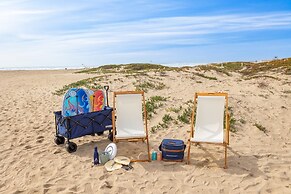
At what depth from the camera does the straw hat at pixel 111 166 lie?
6.48 metres

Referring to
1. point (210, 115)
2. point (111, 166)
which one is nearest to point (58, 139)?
point (111, 166)

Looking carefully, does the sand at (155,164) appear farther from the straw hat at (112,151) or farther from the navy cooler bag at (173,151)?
the straw hat at (112,151)

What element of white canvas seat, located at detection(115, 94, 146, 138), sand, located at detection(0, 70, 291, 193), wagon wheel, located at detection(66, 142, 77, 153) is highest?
white canvas seat, located at detection(115, 94, 146, 138)

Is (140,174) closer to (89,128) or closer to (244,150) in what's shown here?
(89,128)

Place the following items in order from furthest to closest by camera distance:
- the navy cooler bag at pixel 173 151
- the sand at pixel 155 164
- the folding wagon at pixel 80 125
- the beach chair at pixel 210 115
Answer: the folding wagon at pixel 80 125 → the beach chair at pixel 210 115 → the navy cooler bag at pixel 173 151 → the sand at pixel 155 164

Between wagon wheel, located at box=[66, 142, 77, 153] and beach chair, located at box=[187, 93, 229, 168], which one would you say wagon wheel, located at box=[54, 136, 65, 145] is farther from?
beach chair, located at box=[187, 93, 229, 168]

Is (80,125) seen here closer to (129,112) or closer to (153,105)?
(129,112)

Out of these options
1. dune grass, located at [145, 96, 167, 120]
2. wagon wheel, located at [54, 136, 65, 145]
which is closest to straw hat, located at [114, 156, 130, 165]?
wagon wheel, located at [54, 136, 65, 145]

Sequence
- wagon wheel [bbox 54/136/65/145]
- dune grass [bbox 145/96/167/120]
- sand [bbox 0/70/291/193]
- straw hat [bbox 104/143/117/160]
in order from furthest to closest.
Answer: dune grass [bbox 145/96/167/120] → wagon wheel [bbox 54/136/65/145] → straw hat [bbox 104/143/117/160] → sand [bbox 0/70/291/193]

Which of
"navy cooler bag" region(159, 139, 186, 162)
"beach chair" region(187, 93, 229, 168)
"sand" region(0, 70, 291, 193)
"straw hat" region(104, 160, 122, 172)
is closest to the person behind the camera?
"sand" region(0, 70, 291, 193)

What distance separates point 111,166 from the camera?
21.7 feet

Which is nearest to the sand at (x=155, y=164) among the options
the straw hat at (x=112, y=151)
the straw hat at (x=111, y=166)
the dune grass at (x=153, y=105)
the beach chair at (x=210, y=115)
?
the straw hat at (x=111, y=166)

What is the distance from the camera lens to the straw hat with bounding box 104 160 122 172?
648cm

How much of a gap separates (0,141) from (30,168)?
2.56 m
